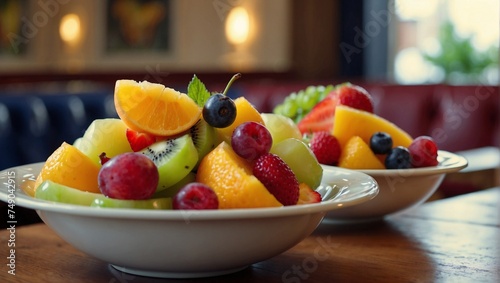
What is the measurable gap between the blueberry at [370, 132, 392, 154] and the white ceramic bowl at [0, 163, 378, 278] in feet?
0.81

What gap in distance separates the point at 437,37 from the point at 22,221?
495 centimetres

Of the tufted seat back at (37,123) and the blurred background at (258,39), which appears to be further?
the blurred background at (258,39)

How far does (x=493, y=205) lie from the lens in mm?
1115

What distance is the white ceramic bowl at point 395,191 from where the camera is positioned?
2.90 ft

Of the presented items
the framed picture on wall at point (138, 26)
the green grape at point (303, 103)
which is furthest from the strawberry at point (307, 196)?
the framed picture on wall at point (138, 26)

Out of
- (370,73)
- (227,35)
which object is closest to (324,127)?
(370,73)

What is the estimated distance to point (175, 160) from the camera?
0.64 meters

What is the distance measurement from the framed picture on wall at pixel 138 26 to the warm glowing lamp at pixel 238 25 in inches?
28.0

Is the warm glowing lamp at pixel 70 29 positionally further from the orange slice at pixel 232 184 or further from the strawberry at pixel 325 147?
the orange slice at pixel 232 184

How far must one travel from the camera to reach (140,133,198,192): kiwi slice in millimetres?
642

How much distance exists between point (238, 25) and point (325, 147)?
5050 mm

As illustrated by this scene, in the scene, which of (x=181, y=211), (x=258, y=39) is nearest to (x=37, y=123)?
(x=181, y=211)

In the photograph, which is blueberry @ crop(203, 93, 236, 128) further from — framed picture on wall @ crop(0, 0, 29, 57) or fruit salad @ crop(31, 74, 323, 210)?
framed picture on wall @ crop(0, 0, 29, 57)

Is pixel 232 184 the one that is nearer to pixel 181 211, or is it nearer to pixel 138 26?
pixel 181 211
